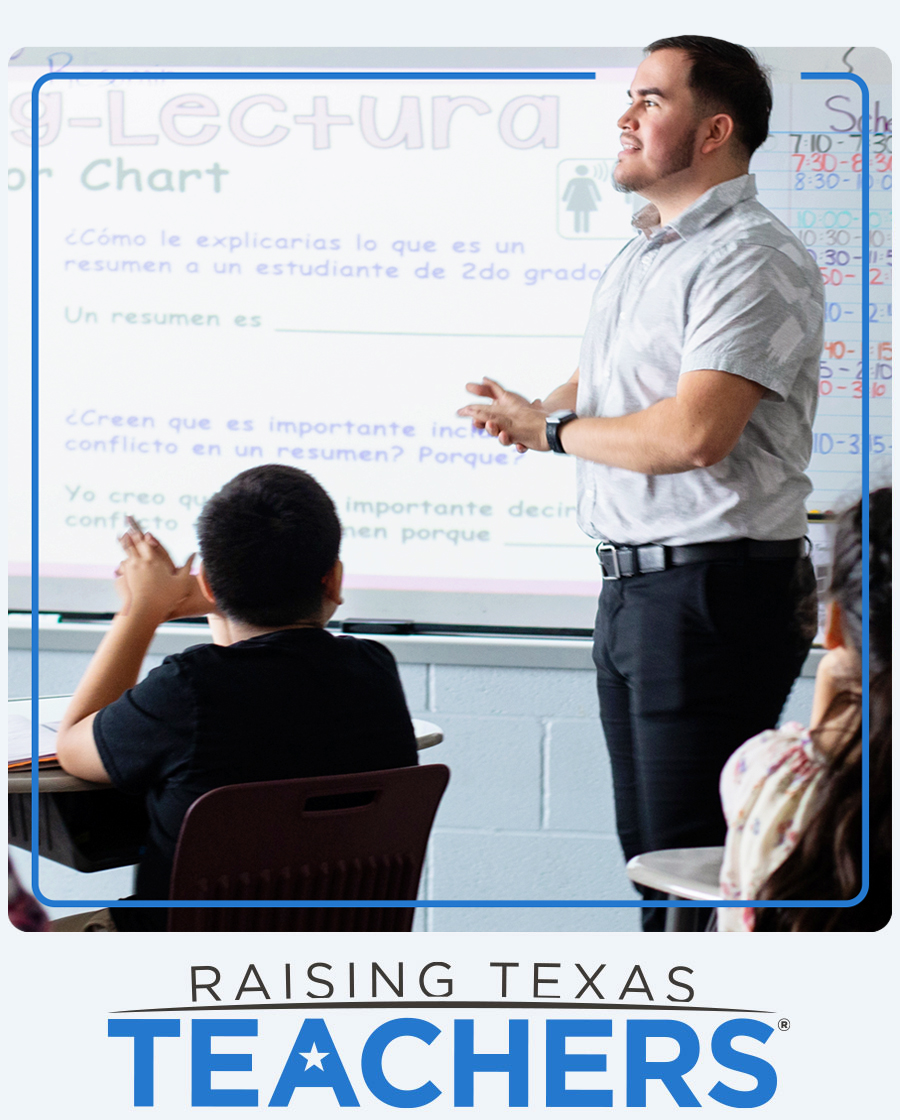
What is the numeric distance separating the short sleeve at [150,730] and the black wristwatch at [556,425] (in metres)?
0.48

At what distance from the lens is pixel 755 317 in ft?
3.76

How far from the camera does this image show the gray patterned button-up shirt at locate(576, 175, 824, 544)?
1.15 meters

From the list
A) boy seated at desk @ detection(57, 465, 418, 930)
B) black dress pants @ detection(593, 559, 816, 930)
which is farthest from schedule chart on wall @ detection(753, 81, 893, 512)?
boy seated at desk @ detection(57, 465, 418, 930)

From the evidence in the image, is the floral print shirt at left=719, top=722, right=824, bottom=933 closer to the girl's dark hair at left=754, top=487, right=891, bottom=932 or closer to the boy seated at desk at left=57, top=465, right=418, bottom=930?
the girl's dark hair at left=754, top=487, right=891, bottom=932

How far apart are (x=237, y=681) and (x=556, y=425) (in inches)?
17.8

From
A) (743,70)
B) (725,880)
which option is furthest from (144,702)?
(743,70)

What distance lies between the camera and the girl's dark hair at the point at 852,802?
1187mm

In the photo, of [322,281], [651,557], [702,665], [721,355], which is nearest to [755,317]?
[721,355]

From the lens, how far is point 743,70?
1.19m

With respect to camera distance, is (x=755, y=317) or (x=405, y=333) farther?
(x=405, y=333)

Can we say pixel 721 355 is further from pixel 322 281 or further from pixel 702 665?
pixel 322 281

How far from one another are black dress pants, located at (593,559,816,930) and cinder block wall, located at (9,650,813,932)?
0.07 m

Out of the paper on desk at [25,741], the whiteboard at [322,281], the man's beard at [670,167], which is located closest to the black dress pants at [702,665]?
the whiteboard at [322,281]
